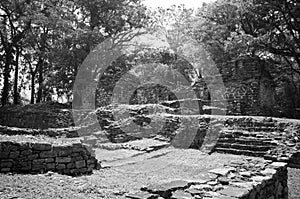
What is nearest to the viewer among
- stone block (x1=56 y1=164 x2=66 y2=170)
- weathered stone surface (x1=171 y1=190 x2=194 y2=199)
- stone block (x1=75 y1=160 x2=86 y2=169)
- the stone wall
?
weathered stone surface (x1=171 y1=190 x2=194 y2=199)

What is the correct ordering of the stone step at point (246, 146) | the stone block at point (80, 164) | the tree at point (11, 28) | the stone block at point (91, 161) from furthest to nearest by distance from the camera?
the tree at point (11, 28) → the stone step at point (246, 146) → the stone block at point (91, 161) → the stone block at point (80, 164)

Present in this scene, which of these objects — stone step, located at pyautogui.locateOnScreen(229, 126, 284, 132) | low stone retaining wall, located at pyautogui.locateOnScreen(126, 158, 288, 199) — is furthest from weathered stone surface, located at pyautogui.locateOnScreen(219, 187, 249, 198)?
stone step, located at pyautogui.locateOnScreen(229, 126, 284, 132)

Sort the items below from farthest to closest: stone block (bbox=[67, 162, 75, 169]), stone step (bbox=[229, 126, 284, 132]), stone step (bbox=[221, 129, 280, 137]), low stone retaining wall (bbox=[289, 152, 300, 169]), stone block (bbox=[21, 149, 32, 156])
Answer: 1. stone step (bbox=[229, 126, 284, 132])
2. stone step (bbox=[221, 129, 280, 137])
3. low stone retaining wall (bbox=[289, 152, 300, 169])
4. stone block (bbox=[67, 162, 75, 169])
5. stone block (bbox=[21, 149, 32, 156])

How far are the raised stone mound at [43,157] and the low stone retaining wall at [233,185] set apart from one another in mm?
2290

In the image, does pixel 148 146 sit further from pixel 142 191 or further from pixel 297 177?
pixel 142 191

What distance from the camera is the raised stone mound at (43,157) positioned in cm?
536

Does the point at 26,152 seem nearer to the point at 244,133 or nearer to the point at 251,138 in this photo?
the point at 251,138

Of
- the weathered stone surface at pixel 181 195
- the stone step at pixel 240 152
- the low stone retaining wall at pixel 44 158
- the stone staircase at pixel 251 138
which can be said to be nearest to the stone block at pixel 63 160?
the low stone retaining wall at pixel 44 158

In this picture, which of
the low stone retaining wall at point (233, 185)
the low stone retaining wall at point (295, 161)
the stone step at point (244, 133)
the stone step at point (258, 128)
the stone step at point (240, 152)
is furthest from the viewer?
the stone step at point (258, 128)

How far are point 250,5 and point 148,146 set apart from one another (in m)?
10.9

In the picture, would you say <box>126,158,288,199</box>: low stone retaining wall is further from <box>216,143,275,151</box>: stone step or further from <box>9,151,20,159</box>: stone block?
<box>216,143,275,151</box>: stone step

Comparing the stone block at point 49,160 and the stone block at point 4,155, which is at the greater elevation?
the stone block at point 4,155

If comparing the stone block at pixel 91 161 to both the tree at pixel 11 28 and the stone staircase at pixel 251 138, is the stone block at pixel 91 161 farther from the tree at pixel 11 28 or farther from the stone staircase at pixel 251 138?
the tree at pixel 11 28

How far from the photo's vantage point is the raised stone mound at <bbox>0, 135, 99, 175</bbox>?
5.36m
